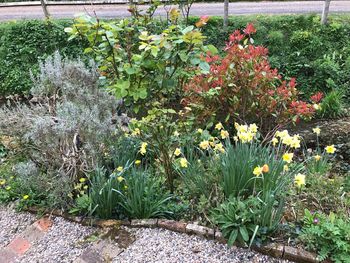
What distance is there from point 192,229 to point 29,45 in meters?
6.45

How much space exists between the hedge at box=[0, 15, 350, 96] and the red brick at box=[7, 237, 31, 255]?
449 centimetres

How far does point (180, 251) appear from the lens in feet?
8.60

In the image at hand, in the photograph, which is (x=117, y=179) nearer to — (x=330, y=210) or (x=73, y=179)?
(x=73, y=179)

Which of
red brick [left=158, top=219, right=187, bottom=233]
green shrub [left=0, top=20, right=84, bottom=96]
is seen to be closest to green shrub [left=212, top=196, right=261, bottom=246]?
red brick [left=158, top=219, right=187, bottom=233]

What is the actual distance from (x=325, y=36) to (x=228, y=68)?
396 cm

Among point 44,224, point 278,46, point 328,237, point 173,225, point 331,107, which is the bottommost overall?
point 331,107

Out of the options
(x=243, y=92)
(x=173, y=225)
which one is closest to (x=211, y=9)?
(x=243, y=92)

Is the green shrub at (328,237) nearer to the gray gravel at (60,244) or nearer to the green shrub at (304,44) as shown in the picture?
the gray gravel at (60,244)

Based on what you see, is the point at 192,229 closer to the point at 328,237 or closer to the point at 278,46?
the point at 328,237

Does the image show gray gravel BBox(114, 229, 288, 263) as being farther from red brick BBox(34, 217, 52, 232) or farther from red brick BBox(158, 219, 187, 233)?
red brick BBox(34, 217, 52, 232)

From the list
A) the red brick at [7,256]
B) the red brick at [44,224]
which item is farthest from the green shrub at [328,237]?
the red brick at [7,256]

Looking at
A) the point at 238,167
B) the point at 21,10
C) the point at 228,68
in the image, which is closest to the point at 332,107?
the point at 228,68

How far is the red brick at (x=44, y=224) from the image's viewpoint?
304cm

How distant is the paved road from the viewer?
10225mm
